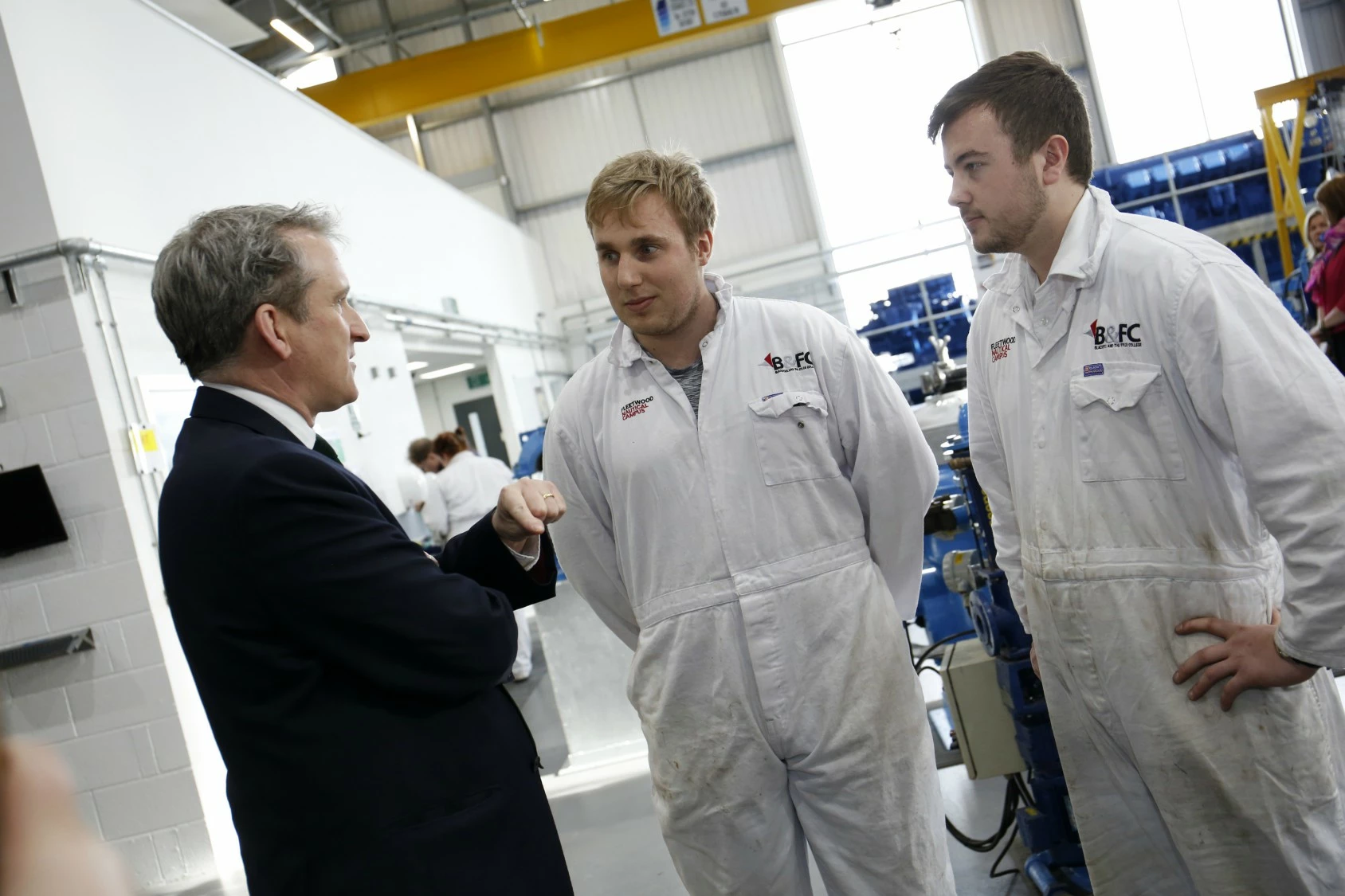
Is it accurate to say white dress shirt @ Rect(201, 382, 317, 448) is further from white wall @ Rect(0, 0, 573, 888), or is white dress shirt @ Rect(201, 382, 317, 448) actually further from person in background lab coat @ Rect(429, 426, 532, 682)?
person in background lab coat @ Rect(429, 426, 532, 682)

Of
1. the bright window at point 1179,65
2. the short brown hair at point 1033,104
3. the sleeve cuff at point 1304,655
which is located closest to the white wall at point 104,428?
the short brown hair at point 1033,104

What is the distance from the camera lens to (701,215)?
1875mm

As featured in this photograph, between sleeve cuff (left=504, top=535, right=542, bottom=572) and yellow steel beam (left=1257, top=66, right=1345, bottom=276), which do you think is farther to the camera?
Result: yellow steel beam (left=1257, top=66, right=1345, bottom=276)

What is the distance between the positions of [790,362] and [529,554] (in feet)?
2.08

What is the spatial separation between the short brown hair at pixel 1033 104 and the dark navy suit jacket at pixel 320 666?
116 centimetres

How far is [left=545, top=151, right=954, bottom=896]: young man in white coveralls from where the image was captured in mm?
1718

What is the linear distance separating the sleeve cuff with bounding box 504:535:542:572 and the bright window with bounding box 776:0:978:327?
40.0ft

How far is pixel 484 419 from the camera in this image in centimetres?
1339

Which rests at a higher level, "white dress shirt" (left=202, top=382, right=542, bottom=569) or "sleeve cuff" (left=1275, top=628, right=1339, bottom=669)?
"white dress shirt" (left=202, top=382, right=542, bottom=569)

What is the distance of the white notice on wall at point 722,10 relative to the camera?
9.29 metres

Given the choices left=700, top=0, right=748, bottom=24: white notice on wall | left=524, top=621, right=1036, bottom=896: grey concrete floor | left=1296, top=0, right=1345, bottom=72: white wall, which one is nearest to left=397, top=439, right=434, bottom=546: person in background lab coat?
left=524, top=621, right=1036, bottom=896: grey concrete floor

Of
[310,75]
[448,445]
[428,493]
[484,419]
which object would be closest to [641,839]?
[428,493]

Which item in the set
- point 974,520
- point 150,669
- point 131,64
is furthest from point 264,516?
point 131,64

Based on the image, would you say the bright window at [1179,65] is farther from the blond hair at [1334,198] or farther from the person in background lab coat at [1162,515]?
the person in background lab coat at [1162,515]
